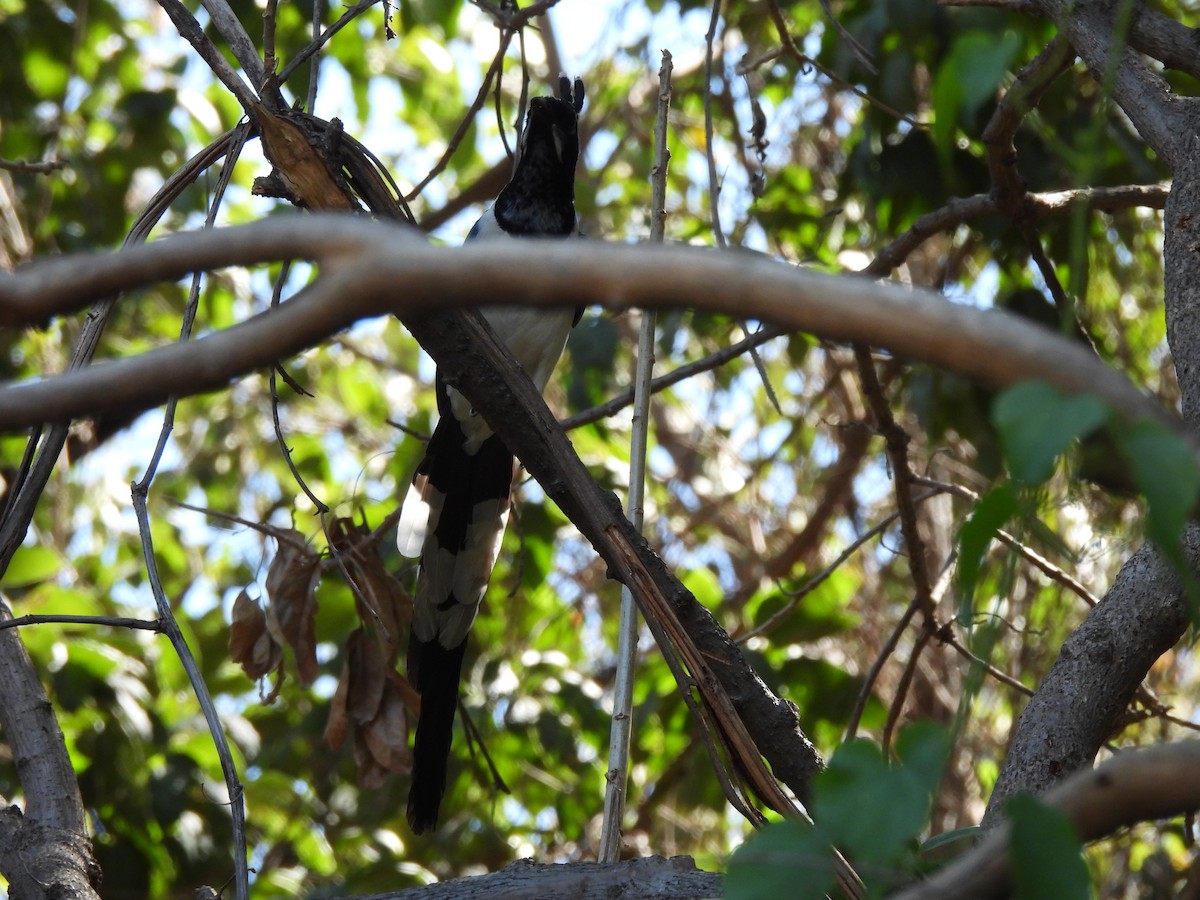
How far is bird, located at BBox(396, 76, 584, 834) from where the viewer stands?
186 centimetres

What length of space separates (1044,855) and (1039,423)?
221mm

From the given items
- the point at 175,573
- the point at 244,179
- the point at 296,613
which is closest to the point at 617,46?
the point at 244,179

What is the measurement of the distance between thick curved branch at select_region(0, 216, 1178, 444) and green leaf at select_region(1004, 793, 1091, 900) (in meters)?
0.21

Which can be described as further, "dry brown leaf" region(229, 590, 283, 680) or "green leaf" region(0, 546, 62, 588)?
"green leaf" region(0, 546, 62, 588)

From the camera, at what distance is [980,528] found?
66 centimetres

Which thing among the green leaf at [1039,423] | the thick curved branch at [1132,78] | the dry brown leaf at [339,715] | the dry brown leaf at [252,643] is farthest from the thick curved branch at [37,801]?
the thick curved branch at [1132,78]

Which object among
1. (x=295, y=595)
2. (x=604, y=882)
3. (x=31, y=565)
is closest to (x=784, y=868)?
(x=604, y=882)

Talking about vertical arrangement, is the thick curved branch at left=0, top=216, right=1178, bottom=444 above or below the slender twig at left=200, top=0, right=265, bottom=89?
below

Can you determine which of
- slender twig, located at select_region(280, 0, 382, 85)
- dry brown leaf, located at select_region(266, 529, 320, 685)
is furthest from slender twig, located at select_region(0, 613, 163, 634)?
slender twig, located at select_region(280, 0, 382, 85)

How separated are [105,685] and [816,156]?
2438mm

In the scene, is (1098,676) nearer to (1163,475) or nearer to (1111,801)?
(1111,801)

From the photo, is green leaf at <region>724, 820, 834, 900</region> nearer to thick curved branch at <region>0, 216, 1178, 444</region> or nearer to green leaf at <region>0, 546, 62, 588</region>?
thick curved branch at <region>0, 216, 1178, 444</region>

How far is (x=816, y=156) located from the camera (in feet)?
11.8

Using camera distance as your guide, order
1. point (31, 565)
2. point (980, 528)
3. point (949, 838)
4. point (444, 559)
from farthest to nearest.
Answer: point (31, 565) < point (444, 559) < point (949, 838) < point (980, 528)
